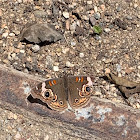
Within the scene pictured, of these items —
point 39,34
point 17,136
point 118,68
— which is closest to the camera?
point 17,136

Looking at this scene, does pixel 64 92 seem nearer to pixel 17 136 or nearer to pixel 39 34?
pixel 17 136

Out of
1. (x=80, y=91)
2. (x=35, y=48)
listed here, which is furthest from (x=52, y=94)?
(x=35, y=48)

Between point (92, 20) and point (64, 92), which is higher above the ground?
point (92, 20)

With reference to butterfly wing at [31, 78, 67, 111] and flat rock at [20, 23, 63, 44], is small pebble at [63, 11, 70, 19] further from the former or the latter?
butterfly wing at [31, 78, 67, 111]

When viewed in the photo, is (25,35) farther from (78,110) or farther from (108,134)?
(108,134)

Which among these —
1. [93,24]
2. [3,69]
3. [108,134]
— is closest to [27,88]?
[3,69]

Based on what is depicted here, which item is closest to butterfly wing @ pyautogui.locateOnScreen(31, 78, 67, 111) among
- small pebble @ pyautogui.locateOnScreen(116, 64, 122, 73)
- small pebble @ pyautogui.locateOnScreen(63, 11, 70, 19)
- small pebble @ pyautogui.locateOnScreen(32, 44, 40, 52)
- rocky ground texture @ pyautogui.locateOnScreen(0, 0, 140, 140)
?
rocky ground texture @ pyautogui.locateOnScreen(0, 0, 140, 140)

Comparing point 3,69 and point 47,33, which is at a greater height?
point 47,33
